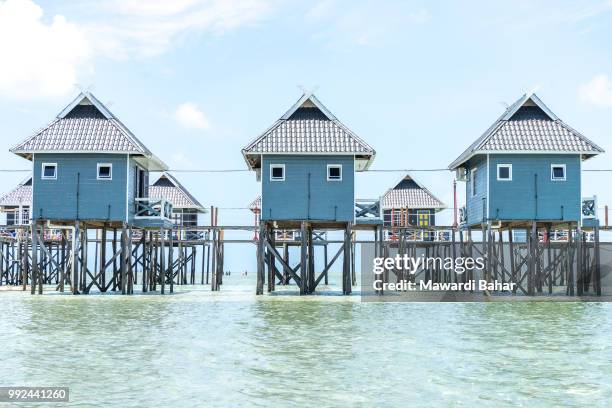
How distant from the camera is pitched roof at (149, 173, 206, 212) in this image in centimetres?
5434

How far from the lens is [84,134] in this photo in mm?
34438

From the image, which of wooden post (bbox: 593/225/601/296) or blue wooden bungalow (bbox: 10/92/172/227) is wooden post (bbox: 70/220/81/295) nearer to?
blue wooden bungalow (bbox: 10/92/172/227)

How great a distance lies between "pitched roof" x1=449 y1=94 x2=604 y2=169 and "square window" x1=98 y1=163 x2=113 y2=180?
14.4 meters

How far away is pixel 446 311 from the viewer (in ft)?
90.9

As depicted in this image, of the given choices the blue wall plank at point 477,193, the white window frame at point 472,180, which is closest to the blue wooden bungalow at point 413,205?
the blue wall plank at point 477,193

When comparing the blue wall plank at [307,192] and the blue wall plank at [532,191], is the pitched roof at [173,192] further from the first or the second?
the blue wall plank at [532,191]

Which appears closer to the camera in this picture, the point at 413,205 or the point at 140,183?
the point at 140,183

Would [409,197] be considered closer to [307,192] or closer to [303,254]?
[307,192]

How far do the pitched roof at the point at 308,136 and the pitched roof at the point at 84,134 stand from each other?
4970 millimetres

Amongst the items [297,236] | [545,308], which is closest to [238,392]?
[545,308]

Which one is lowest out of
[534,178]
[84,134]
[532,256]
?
[532,256]

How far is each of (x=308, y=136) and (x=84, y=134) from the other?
912cm

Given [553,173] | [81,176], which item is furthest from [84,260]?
[553,173]

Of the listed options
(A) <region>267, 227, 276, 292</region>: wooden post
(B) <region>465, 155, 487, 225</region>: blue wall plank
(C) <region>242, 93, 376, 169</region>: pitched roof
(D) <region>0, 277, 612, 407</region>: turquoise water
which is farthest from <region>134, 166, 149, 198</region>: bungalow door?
(B) <region>465, 155, 487, 225</region>: blue wall plank
